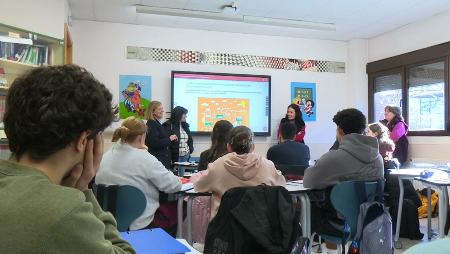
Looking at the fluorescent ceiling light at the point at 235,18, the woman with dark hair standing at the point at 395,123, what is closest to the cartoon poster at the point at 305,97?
the fluorescent ceiling light at the point at 235,18

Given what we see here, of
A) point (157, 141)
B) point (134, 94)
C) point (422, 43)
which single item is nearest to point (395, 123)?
point (422, 43)

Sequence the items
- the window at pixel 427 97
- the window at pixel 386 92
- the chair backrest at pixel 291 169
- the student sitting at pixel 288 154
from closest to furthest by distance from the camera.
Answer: the chair backrest at pixel 291 169 < the student sitting at pixel 288 154 < the window at pixel 427 97 < the window at pixel 386 92

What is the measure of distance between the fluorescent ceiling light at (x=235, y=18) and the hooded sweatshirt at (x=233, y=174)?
357cm

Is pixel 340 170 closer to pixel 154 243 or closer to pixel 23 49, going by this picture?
pixel 154 243

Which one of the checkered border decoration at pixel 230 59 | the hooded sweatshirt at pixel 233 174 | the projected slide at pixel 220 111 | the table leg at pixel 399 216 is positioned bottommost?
the table leg at pixel 399 216

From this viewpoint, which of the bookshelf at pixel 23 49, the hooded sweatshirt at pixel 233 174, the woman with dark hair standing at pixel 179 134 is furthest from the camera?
the woman with dark hair standing at pixel 179 134

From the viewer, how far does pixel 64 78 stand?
850mm

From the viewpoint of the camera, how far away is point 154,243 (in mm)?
1354

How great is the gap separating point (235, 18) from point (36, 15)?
2670mm

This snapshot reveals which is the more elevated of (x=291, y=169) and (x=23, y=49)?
(x=23, y=49)

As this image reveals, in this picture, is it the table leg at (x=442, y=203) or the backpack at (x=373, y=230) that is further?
the table leg at (x=442, y=203)

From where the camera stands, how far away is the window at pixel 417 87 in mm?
6039

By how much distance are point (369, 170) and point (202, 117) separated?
4.01 m

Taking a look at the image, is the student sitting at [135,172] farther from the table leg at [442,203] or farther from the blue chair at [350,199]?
the table leg at [442,203]
